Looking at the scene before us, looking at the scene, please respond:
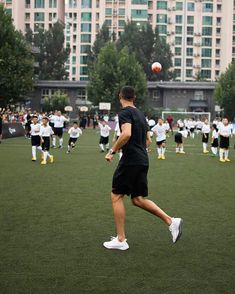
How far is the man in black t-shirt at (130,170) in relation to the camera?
6.91m

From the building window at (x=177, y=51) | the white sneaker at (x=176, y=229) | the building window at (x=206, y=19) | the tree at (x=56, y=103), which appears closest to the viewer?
the white sneaker at (x=176, y=229)

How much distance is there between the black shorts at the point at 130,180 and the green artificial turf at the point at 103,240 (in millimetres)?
750

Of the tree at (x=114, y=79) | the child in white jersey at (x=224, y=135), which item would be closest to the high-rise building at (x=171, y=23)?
the tree at (x=114, y=79)

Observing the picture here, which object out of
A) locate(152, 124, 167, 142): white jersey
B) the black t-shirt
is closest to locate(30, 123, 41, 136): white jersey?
locate(152, 124, 167, 142): white jersey

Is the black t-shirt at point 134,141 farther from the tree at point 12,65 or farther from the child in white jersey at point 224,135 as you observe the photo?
the tree at point 12,65

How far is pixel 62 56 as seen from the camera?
317 ft

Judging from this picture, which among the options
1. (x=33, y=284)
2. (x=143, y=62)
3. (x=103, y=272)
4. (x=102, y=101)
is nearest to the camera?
(x=33, y=284)

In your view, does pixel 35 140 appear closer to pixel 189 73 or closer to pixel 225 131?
pixel 225 131

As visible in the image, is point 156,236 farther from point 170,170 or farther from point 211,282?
point 170,170

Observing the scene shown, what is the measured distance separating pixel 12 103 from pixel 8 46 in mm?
5212

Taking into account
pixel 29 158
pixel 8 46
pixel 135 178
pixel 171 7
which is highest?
pixel 171 7

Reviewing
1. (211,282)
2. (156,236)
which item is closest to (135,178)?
(156,236)

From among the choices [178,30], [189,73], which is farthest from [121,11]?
[189,73]

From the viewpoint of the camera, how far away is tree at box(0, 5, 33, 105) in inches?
1854
